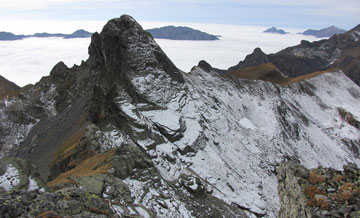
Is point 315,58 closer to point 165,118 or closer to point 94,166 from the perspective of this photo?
point 165,118

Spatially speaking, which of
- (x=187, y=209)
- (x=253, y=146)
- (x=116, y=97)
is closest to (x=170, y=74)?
(x=116, y=97)

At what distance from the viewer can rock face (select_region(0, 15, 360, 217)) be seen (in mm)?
20781

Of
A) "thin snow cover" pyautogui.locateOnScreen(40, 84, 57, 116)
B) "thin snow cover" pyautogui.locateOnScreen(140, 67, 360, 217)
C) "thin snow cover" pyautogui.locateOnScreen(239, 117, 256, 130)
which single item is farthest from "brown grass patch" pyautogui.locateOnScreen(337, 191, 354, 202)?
"thin snow cover" pyautogui.locateOnScreen(40, 84, 57, 116)

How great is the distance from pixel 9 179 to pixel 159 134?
16756 mm

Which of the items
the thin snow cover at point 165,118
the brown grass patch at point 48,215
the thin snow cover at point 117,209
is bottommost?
the thin snow cover at point 117,209

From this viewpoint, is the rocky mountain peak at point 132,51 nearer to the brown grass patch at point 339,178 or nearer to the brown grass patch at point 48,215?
the brown grass patch at point 48,215

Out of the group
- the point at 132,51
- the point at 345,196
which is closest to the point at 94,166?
the point at 345,196

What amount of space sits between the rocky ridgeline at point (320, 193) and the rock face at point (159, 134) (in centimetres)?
856

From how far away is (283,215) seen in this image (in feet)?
49.4

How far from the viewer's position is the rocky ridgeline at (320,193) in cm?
1131

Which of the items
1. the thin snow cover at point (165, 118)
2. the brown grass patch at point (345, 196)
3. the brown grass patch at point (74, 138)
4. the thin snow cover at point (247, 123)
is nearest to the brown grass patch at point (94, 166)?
the thin snow cover at point (165, 118)

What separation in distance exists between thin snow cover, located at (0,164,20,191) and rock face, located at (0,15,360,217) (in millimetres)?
246

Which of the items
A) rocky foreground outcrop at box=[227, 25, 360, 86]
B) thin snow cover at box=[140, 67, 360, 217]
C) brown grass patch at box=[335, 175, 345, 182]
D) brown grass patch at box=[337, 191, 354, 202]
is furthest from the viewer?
rocky foreground outcrop at box=[227, 25, 360, 86]

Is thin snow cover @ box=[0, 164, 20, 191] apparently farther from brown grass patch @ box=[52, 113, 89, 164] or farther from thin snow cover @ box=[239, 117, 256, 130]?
thin snow cover @ box=[239, 117, 256, 130]
